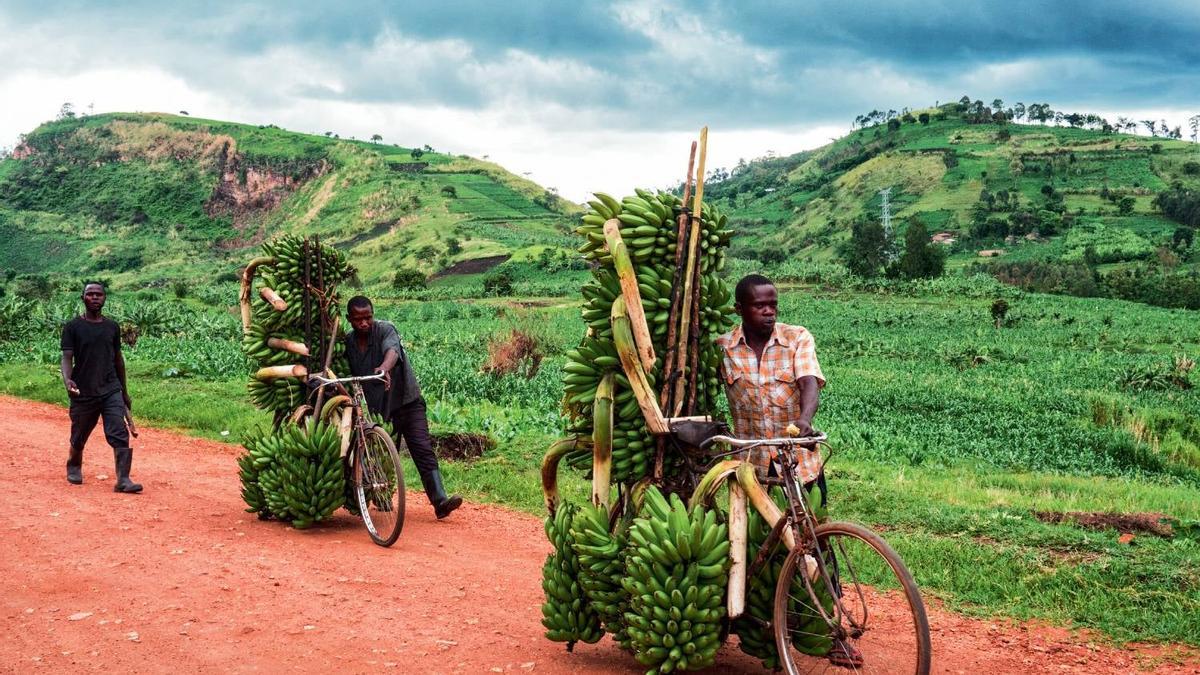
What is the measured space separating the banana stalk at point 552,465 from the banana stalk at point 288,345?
13.2ft

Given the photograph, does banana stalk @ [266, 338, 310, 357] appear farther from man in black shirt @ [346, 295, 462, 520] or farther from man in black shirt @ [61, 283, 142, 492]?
man in black shirt @ [61, 283, 142, 492]

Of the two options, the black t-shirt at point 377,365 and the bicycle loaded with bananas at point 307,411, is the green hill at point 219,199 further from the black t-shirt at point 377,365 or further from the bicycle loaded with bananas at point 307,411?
the black t-shirt at point 377,365

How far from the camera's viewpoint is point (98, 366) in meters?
10.1

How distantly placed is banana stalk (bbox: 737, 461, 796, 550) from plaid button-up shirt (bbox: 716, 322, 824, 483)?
0.32 metres

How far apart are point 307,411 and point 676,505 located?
539cm

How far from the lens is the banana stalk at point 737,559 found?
4848 mm

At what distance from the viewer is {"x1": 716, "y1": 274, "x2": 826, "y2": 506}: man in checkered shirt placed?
520cm

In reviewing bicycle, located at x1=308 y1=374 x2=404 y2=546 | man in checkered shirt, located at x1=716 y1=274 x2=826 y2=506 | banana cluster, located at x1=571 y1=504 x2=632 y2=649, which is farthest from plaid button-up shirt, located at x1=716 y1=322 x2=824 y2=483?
bicycle, located at x1=308 y1=374 x2=404 y2=546

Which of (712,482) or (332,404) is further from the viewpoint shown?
(332,404)

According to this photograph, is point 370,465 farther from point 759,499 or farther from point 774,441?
point 774,441

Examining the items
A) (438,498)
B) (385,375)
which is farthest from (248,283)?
(438,498)

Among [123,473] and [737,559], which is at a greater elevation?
[737,559]

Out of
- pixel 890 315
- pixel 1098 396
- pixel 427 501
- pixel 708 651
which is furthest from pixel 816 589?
pixel 890 315

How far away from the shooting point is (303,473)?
8.80m
